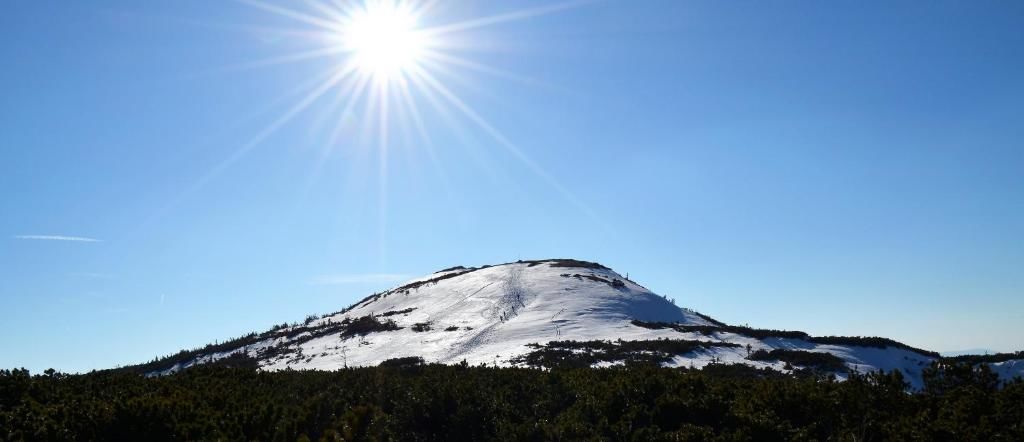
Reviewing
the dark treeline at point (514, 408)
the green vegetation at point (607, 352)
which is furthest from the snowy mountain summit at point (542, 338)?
the dark treeline at point (514, 408)

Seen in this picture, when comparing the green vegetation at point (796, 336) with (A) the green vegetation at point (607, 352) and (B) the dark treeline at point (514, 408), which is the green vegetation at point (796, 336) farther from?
(B) the dark treeline at point (514, 408)

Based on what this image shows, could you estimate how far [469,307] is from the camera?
174 ft

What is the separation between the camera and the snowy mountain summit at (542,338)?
31266 mm

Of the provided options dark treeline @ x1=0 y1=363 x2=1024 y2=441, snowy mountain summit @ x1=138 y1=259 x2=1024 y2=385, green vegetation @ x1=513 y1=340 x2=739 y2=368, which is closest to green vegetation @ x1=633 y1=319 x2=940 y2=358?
snowy mountain summit @ x1=138 y1=259 x2=1024 y2=385

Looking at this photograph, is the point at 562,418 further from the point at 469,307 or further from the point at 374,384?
the point at 469,307

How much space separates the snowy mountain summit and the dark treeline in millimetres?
14730

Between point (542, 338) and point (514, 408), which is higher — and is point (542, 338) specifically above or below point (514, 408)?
above

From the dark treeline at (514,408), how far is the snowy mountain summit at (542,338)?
580 inches

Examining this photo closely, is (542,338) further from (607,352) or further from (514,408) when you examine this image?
(514,408)

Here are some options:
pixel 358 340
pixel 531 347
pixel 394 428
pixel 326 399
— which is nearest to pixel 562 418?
pixel 394 428

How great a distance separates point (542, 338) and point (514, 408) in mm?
26507

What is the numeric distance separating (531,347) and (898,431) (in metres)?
26.2

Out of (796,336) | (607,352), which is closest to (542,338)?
(607,352)

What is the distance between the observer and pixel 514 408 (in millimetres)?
11227
